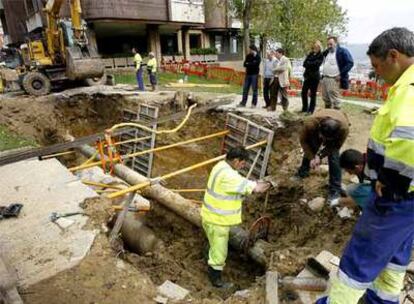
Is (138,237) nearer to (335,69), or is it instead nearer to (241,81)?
(335,69)

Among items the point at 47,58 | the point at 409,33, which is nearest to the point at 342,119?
the point at 409,33

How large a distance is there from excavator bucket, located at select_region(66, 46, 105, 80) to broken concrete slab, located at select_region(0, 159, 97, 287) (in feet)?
24.7

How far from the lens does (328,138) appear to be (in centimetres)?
468

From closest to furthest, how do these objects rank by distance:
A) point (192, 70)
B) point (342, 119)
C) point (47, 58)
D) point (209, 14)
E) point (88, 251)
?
point (88, 251), point (342, 119), point (47, 58), point (192, 70), point (209, 14)

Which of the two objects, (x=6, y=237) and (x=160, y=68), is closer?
(x=6, y=237)

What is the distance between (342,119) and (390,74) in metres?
2.57

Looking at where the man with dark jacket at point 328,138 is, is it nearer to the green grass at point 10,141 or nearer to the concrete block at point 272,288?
the concrete block at point 272,288

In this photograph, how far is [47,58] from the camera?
13820 millimetres

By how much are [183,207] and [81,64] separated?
9.39 meters

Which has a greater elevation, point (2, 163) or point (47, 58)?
point (47, 58)

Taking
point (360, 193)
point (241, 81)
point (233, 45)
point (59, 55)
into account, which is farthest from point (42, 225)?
point (233, 45)

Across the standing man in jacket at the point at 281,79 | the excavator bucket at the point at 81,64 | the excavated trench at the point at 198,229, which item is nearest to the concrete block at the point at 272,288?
the excavated trench at the point at 198,229

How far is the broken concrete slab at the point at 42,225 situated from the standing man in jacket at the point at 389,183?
2.88 metres

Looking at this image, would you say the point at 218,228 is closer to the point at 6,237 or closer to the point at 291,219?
the point at 291,219
